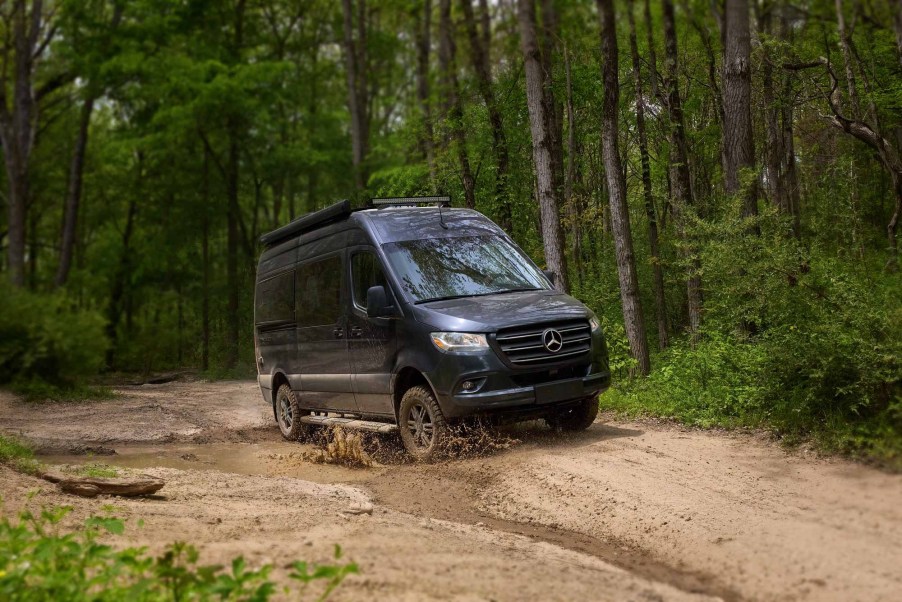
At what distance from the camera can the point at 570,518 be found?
6504mm

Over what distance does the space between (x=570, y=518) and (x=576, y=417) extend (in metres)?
2.76

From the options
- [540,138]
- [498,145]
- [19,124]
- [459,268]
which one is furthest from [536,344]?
[19,124]

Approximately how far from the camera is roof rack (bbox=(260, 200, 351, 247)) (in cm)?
1057

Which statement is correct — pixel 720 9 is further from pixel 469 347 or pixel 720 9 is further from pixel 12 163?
pixel 12 163

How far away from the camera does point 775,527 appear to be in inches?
211

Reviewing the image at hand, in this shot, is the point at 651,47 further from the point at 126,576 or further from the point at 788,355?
the point at 126,576

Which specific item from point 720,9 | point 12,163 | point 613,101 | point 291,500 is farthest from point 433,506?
point 12,163

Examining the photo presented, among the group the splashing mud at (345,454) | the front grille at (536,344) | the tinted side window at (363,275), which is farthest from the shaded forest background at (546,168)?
the tinted side window at (363,275)

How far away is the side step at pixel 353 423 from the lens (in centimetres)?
955

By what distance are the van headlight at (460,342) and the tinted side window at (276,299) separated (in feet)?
13.8

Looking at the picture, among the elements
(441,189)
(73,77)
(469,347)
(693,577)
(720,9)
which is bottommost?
(693,577)

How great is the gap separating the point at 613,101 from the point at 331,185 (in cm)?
2135

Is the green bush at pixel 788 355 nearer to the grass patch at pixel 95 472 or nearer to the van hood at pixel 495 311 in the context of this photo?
the van hood at pixel 495 311

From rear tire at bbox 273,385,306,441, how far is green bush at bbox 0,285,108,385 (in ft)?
23.0
